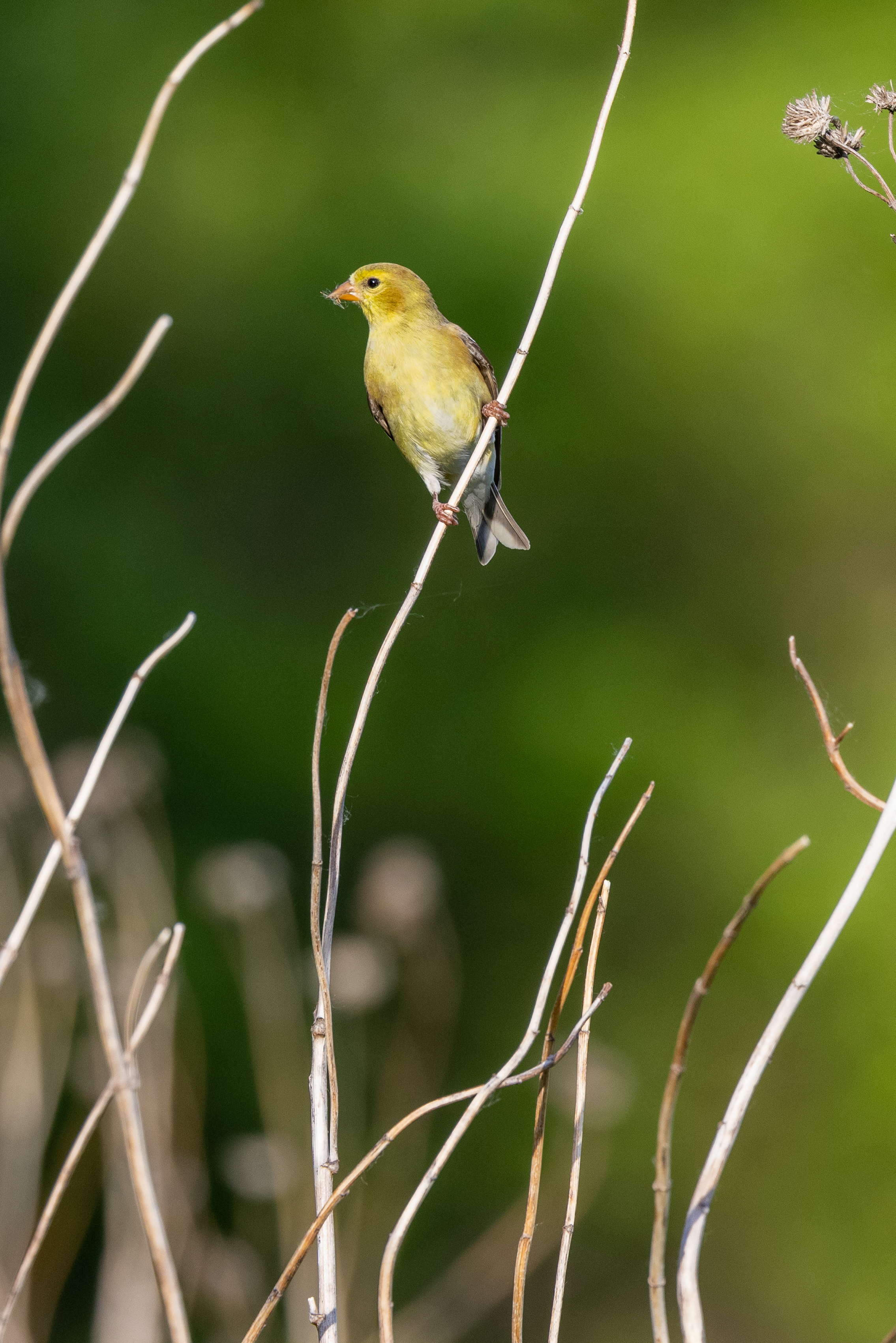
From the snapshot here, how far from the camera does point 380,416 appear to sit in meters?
3.35

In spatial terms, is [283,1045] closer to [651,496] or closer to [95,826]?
[95,826]

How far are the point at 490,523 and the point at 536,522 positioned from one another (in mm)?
4420

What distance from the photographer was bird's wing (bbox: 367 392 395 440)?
10.9 feet

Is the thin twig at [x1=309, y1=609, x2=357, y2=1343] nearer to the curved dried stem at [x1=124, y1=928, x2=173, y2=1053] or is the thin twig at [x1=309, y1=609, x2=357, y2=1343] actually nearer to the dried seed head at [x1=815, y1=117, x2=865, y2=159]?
the curved dried stem at [x1=124, y1=928, x2=173, y2=1053]

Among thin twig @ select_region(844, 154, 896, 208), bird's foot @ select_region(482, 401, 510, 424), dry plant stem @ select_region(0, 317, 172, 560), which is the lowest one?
bird's foot @ select_region(482, 401, 510, 424)

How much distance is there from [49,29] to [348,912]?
6.01 metres

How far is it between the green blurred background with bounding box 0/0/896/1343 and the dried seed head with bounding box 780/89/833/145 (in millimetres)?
5390

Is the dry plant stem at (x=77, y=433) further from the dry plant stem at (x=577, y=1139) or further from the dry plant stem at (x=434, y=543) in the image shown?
the dry plant stem at (x=577, y=1139)

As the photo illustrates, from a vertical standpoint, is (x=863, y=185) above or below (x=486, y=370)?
above

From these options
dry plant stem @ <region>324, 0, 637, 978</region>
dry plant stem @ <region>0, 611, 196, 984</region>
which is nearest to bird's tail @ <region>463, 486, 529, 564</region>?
dry plant stem @ <region>324, 0, 637, 978</region>

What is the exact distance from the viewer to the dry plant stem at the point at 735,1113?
3.29 feet

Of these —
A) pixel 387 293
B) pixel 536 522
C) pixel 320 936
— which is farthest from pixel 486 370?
pixel 536 522

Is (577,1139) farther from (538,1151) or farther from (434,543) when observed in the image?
(434,543)

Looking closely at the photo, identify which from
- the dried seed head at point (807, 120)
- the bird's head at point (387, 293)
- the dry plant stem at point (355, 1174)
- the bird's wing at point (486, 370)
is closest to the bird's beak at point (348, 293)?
the bird's head at point (387, 293)
